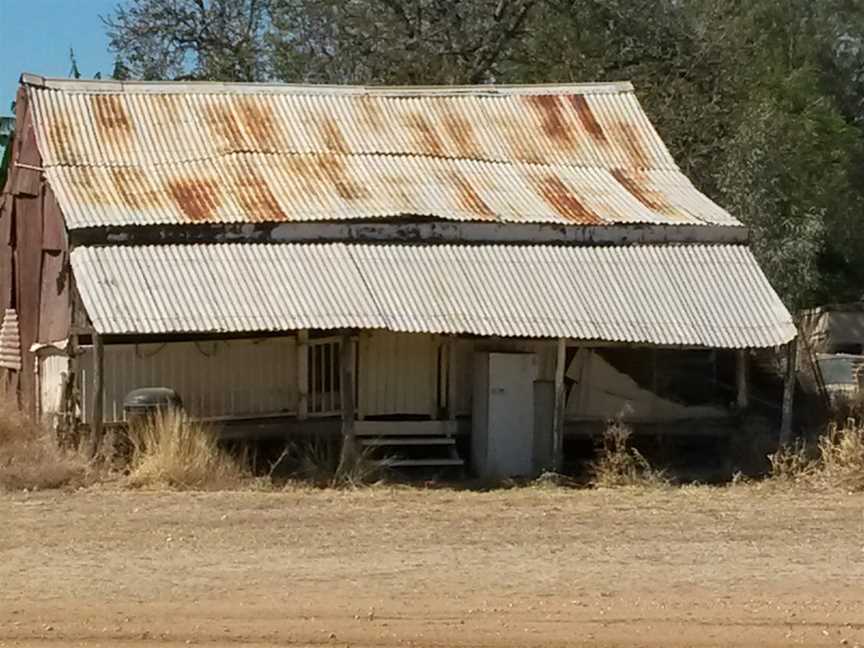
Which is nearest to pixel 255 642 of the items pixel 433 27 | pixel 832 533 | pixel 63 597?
pixel 63 597

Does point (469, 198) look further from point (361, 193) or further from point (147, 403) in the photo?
Answer: point (147, 403)

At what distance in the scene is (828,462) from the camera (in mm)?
17375

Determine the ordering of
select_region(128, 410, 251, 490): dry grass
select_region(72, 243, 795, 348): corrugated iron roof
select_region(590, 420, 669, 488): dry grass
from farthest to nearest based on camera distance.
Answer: select_region(590, 420, 669, 488): dry grass
select_region(72, 243, 795, 348): corrugated iron roof
select_region(128, 410, 251, 490): dry grass

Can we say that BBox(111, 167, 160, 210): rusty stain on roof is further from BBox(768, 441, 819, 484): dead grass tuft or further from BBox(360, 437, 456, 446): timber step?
BBox(768, 441, 819, 484): dead grass tuft

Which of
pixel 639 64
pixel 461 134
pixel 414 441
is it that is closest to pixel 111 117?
pixel 461 134

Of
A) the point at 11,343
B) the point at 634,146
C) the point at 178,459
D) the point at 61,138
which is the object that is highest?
the point at 634,146

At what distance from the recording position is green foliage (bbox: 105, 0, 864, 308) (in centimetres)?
3078

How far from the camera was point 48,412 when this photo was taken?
1814cm

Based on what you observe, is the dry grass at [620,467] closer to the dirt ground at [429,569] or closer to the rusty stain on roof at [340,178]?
the dirt ground at [429,569]

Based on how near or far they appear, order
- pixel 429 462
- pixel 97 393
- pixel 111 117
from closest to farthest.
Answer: pixel 97 393, pixel 429 462, pixel 111 117

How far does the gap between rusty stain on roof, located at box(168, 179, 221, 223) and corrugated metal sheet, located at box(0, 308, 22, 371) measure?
4.04m

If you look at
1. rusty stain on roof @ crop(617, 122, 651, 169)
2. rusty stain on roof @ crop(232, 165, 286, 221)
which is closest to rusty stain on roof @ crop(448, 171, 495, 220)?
rusty stain on roof @ crop(232, 165, 286, 221)

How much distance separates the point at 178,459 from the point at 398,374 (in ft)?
11.1

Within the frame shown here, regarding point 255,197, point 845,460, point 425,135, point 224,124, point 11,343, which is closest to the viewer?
point 845,460
